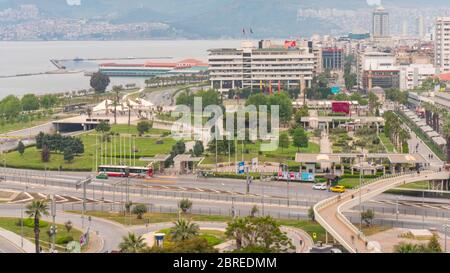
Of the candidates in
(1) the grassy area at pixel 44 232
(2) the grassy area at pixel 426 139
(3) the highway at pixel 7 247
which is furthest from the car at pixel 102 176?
(2) the grassy area at pixel 426 139

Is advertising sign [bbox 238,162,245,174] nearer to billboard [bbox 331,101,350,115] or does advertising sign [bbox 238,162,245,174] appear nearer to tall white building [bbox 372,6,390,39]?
billboard [bbox 331,101,350,115]

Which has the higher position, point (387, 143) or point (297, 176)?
point (387, 143)

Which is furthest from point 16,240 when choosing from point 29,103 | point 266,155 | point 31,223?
point 29,103

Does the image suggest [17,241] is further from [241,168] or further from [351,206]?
[241,168]

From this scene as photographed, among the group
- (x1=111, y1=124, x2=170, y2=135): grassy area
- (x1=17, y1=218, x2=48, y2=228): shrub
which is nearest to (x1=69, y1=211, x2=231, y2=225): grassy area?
(x1=17, y1=218, x2=48, y2=228): shrub

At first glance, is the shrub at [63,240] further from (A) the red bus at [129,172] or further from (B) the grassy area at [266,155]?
(B) the grassy area at [266,155]

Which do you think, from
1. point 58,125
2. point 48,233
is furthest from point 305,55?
point 48,233
